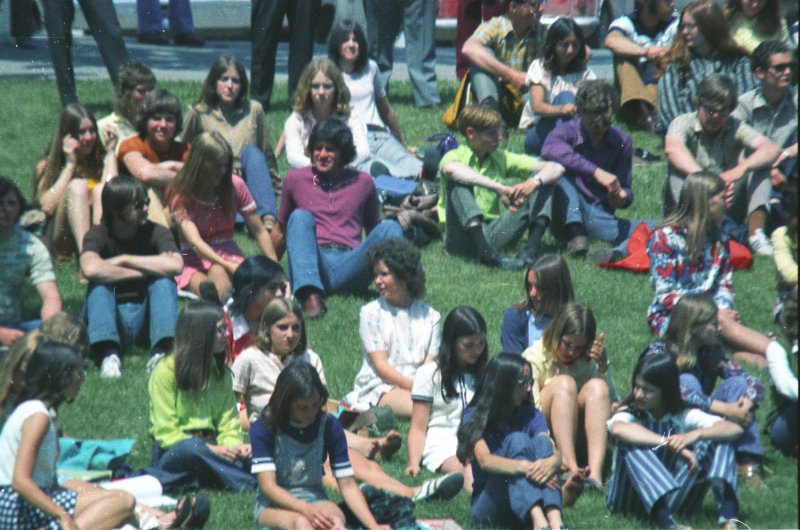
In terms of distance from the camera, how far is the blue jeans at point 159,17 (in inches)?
625

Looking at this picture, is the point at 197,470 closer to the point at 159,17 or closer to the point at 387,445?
the point at 387,445

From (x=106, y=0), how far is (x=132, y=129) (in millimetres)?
1889

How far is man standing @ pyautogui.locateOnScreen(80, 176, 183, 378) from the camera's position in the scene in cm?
799

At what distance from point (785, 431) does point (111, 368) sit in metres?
3.64

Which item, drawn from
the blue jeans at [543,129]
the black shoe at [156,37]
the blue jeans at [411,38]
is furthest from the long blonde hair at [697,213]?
the black shoe at [156,37]

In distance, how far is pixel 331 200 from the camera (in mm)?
9172

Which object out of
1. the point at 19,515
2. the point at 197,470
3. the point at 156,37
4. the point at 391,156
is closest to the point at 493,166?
the point at 391,156

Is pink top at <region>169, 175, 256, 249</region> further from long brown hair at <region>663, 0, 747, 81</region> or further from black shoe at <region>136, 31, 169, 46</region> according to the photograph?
black shoe at <region>136, 31, 169, 46</region>

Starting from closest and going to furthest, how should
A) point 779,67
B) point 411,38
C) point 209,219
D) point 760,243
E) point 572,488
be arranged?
point 572,488, point 209,219, point 760,243, point 779,67, point 411,38

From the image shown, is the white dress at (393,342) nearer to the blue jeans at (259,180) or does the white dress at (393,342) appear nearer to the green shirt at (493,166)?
the green shirt at (493,166)

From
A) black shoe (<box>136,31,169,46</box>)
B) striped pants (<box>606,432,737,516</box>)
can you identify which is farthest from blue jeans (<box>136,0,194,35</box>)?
striped pants (<box>606,432,737,516</box>)

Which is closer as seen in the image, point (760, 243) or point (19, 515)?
point (19, 515)

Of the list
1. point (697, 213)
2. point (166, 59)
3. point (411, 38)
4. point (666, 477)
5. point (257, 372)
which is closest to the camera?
point (666, 477)

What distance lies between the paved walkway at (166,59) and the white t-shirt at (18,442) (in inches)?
285
